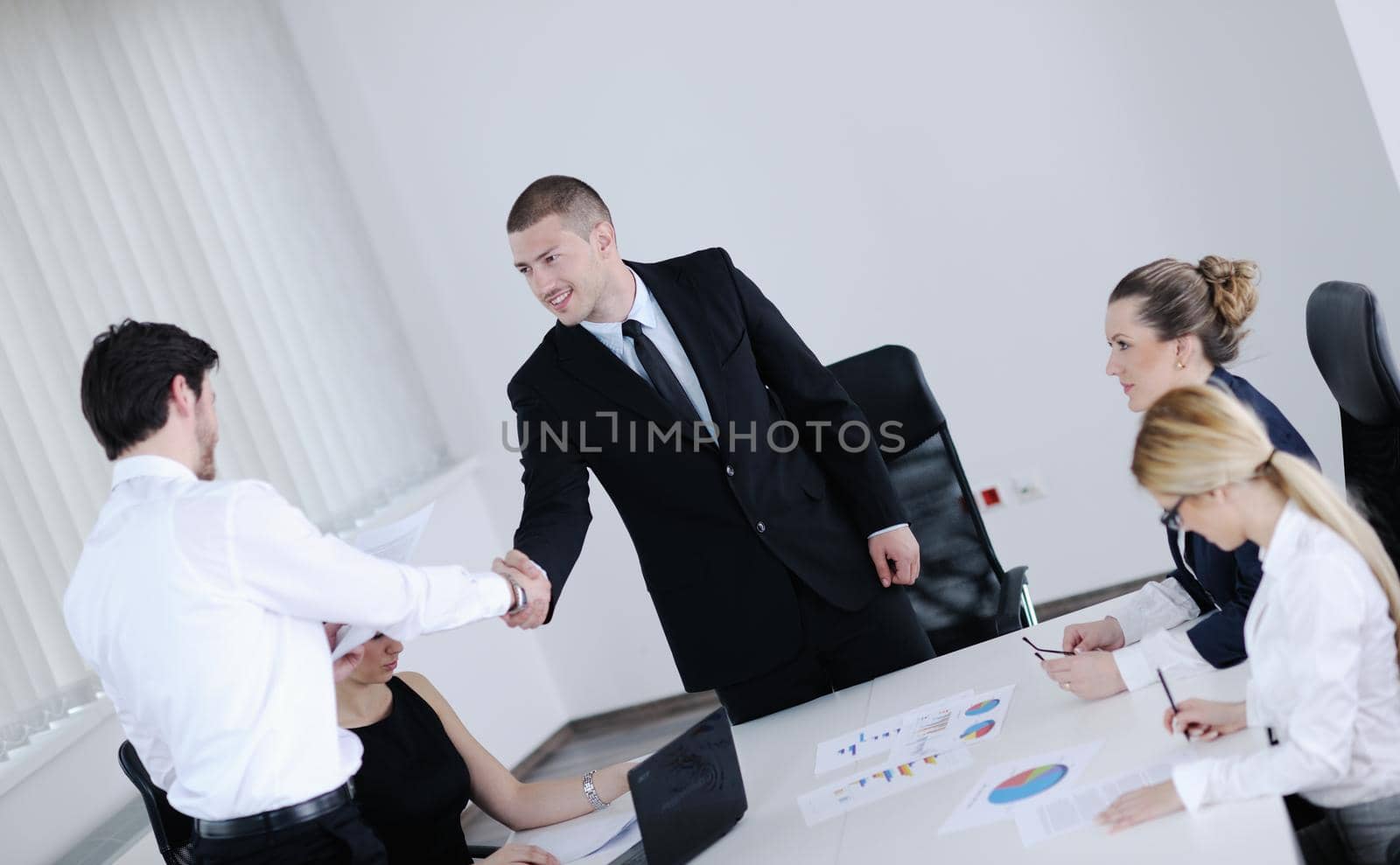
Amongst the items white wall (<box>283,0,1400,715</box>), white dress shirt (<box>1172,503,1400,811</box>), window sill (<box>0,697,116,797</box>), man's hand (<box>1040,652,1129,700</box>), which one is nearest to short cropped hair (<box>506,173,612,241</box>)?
man's hand (<box>1040,652,1129,700</box>)

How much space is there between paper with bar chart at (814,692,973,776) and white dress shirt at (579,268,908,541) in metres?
0.54

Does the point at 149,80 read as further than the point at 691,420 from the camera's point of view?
Yes

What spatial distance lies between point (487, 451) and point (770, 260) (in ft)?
4.52

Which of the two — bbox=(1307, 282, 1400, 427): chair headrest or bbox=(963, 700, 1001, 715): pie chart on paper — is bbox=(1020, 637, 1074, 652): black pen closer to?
bbox=(963, 700, 1001, 715): pie chart on paper

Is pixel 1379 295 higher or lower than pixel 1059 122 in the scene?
lower

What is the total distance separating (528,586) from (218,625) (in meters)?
0.74

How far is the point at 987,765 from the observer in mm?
1812

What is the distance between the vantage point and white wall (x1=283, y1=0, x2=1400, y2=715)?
157 inches

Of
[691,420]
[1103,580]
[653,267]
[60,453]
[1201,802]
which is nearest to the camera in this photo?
[1201,802]

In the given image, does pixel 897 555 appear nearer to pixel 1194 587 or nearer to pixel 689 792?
pixel 1194 587

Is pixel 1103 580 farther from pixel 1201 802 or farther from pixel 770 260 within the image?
pixel 1201 802

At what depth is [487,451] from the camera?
4945 millimetres

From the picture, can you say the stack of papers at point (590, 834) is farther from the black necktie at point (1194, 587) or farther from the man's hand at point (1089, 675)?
the black necktie at point (1194, 587)

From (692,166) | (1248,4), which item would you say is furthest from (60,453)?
(1248,4)
